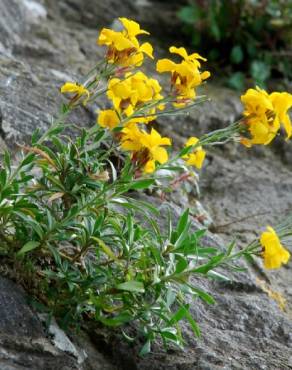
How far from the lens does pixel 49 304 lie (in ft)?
6.22

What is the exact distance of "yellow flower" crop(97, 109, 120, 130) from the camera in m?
1.87

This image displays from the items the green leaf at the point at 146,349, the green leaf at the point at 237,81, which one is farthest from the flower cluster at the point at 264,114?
the green leaf at the point at 237,81

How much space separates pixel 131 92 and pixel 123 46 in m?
0.11

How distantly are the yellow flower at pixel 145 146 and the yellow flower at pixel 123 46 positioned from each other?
16 cm

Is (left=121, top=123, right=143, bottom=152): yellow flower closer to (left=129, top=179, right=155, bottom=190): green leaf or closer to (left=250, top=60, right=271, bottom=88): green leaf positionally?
(left=129, top=179, right=155, bottom=190): green leaf

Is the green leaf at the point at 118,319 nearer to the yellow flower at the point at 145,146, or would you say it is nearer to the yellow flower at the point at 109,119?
the yellow flower at the point at 145,146

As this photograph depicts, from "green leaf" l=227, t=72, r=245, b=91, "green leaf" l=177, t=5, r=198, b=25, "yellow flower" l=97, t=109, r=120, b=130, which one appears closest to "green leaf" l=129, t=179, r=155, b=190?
"yellow flower" l=97, t=109, r=120, b=130

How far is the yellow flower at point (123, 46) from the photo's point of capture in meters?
1.81

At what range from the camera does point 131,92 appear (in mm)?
1835

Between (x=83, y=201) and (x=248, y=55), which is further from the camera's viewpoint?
(x=248, y=55)

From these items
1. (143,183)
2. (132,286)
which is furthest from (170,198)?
(132,286)

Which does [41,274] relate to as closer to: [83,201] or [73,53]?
[83,201]

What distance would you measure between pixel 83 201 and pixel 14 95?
3.41ft

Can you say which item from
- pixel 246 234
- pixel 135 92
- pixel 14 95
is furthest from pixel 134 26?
pixel 246 234
